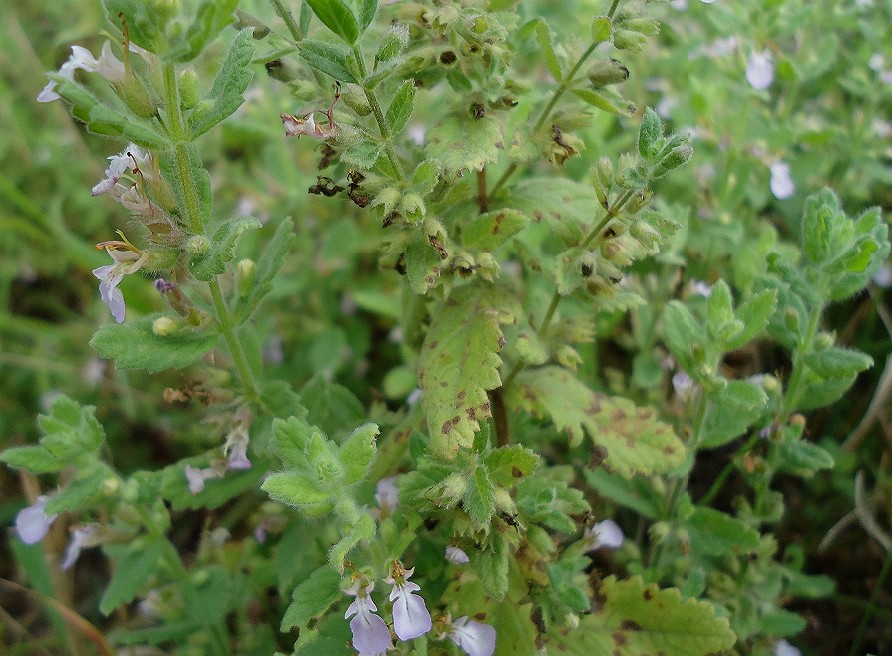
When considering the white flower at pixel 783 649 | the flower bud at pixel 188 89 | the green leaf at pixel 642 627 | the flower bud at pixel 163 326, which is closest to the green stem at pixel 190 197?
the flower bud at pixel 188 89

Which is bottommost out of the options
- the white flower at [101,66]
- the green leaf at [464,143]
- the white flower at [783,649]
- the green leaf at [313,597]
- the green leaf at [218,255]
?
the white flower at [783,649]

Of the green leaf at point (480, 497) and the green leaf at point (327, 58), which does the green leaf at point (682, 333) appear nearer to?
the green leaf at point (480, 497)

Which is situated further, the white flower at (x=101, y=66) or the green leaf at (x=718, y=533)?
the green leaf at (x=718, y=533)

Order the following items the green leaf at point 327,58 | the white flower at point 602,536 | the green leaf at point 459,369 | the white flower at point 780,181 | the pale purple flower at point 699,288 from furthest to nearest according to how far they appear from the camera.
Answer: the white flower at point 780,181 → the pale purple flower at point 699,288 → the white flower at point 602,536 → the green leaf at point 459,369 → the green leaf at point 327,58

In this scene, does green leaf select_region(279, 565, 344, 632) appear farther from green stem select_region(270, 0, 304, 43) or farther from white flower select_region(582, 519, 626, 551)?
green stem select_region(270, 0, 304, 43)

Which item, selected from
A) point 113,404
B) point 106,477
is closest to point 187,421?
point 113,404

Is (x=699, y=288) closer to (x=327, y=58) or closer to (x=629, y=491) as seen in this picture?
(x=629, y=491)

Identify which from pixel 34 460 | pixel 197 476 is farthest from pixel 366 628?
pixel 34 460
